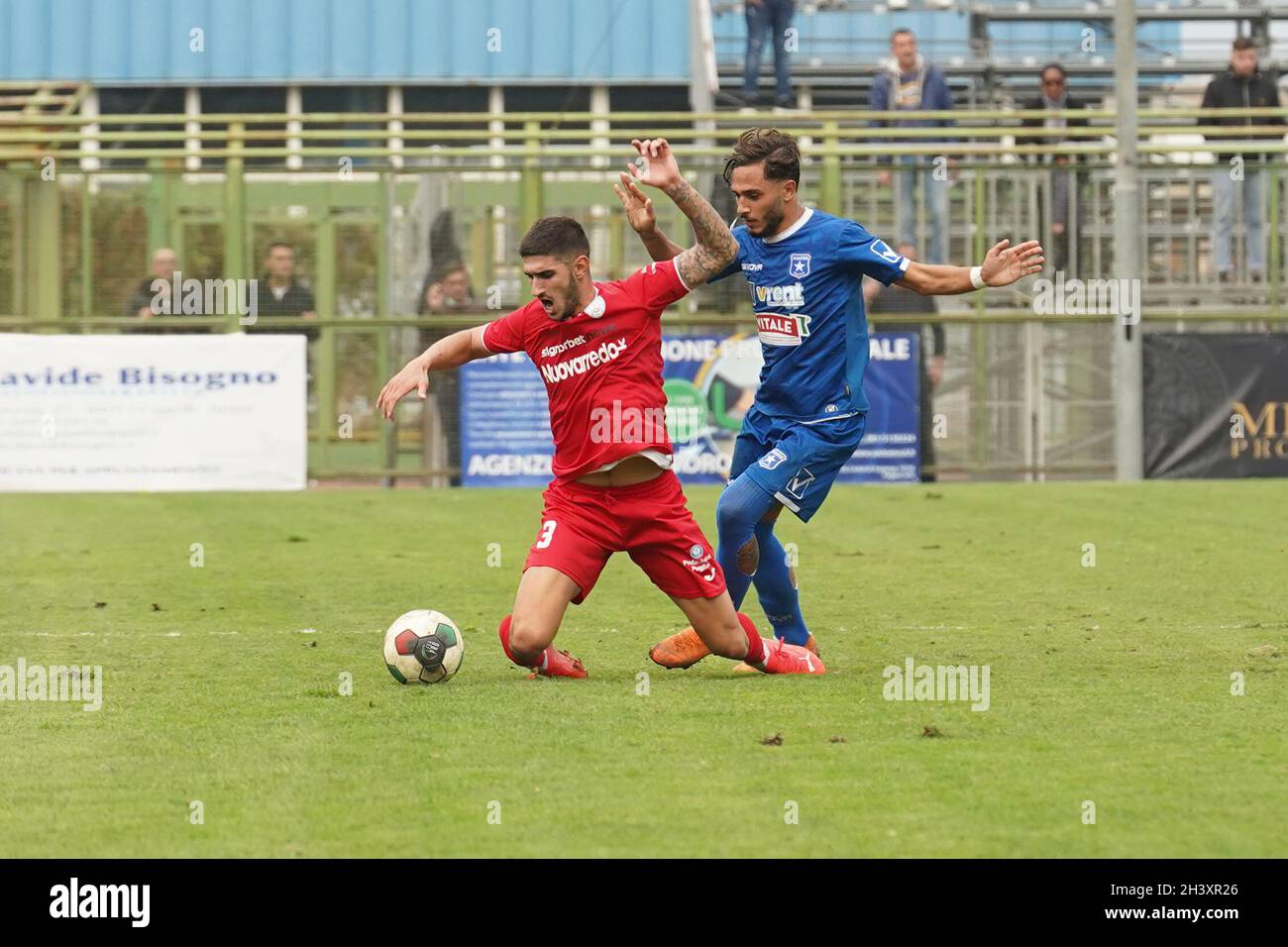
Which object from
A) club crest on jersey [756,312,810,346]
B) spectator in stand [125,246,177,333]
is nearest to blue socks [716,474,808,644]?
club crest on jersey [756,312,810,346]

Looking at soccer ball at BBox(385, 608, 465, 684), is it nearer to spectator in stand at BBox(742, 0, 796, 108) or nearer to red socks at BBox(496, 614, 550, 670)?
red socks at BBox(496, 614, 550, 670)

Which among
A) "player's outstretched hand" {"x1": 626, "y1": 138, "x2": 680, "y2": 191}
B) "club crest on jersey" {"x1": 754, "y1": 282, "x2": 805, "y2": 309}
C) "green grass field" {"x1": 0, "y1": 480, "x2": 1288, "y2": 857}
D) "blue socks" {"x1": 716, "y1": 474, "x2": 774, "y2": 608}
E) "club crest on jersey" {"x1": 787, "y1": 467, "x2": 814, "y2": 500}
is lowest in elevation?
"green grass field" {"x1": 0, "y1": 480, "x2": 1288, "y2": 857}

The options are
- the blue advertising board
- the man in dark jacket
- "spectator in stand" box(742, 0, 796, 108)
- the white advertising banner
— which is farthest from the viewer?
"spectator in stand" box(742, 0, 796, 108)

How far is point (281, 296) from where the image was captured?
2161cm

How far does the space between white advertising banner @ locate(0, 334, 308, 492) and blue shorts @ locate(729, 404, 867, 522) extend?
39.8 ft

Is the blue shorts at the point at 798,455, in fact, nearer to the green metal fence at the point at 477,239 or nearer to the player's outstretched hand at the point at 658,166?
the player's outstretched hand at the point at 658,166

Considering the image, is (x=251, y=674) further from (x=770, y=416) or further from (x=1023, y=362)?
(x=1023, y=362)

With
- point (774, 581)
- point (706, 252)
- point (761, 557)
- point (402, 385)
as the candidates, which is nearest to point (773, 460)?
point (761, 557)

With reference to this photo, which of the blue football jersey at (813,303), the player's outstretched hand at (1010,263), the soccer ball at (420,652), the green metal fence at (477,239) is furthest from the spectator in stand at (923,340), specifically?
the soccer ball at (420,652)

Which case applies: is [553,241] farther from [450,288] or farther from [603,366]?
[450,288]

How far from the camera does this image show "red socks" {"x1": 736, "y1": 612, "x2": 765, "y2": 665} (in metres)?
8.27

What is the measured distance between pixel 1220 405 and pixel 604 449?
1476 centimetres

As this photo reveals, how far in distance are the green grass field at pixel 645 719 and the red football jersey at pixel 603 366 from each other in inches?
38.7

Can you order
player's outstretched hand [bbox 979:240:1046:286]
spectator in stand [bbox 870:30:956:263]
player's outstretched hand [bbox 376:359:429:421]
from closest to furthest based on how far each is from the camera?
player's outstretched hand [bbox 376:359:429:421] < player's outstretched hand [bbox 979:240:1046:286] < spectator in stand [bbox 870:30:956:263]
